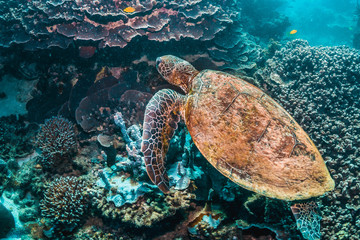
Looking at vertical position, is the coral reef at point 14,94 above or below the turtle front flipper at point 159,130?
below

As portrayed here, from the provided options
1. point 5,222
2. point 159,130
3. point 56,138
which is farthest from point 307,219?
point 56,138

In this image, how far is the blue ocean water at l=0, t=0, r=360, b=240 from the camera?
232 cm

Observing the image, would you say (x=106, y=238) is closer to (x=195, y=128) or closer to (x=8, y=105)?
(x=195, y=128)

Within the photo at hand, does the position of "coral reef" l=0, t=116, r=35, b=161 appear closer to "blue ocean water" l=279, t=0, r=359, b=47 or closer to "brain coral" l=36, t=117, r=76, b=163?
"brain coral" l=36, t=117, r=76, b=163

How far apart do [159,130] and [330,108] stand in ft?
14.0

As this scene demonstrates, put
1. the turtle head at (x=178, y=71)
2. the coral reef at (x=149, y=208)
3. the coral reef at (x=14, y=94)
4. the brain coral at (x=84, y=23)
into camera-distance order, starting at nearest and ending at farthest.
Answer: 1. the coral reef at (x=149, y=208)
2. the turtle head at (x=178, y=71)
3. the brain coral at (x=84, y=23)
4. the coral reef at (x=14, y=94)

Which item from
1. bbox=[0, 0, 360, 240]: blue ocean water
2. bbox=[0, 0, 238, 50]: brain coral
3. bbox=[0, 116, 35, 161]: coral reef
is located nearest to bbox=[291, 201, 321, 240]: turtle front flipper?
bbox=[0, 0, 360, 240]: blue ocean water

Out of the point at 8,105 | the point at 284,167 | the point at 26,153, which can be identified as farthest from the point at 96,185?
the point at 8,105

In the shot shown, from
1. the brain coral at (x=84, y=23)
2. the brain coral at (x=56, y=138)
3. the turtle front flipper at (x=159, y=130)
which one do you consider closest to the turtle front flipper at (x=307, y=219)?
the turtle front flipper at (x=159, y=130)

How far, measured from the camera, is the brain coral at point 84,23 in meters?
4.39

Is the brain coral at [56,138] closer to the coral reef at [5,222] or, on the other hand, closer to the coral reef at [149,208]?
the coral reef at [5,222]

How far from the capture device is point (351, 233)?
274cm

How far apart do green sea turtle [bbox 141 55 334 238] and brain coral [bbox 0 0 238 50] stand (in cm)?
279

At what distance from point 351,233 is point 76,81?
636 cm
